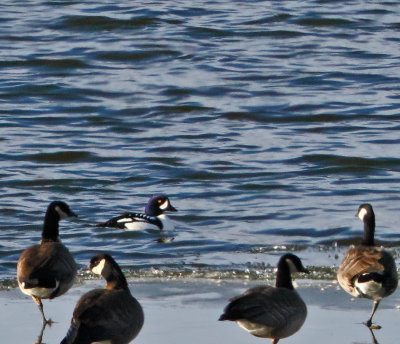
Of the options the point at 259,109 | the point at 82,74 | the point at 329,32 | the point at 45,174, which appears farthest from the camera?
the point at 329,32

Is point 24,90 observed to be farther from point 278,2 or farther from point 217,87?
point 278,2

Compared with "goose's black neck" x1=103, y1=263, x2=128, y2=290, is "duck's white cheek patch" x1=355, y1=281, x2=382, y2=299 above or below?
below

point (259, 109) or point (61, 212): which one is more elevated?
point (61, 212)

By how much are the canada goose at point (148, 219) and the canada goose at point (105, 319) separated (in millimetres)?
5818

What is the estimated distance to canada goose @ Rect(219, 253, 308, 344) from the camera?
8.49 m

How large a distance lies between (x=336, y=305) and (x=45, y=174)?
858 cm

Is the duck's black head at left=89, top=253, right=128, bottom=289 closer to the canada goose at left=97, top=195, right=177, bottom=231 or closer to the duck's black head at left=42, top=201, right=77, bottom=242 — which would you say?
the duck's black head at left=42, top=201, right=77, bottom=242

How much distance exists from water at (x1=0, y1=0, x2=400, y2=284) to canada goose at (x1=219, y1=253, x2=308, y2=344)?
2913 millimetres

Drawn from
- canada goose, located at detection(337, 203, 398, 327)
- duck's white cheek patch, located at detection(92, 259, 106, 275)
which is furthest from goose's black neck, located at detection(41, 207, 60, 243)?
canada goose, located at detection(337, 203, 398, 327)

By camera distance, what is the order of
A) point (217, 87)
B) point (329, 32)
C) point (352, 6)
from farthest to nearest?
point (352, 6), point (329, 32), point (217, 87)

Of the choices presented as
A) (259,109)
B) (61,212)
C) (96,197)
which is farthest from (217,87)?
(61,212)

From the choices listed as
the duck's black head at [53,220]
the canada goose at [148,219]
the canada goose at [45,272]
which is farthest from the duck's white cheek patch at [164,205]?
the canada goose at [45,272]

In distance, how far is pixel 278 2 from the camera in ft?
105

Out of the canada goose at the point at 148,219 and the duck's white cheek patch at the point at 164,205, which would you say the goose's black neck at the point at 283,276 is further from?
the duck's white cheek patch at the point at 164,205
